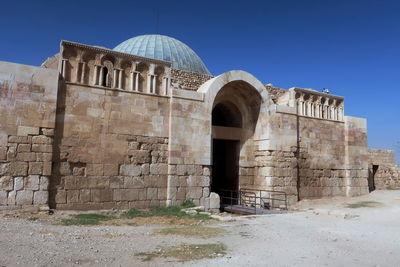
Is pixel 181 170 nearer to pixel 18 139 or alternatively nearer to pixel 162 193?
pixel 162 193

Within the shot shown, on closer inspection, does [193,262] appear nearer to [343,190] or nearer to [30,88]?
[30,88]

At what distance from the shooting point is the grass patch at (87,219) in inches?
306

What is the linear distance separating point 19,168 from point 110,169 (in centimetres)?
242

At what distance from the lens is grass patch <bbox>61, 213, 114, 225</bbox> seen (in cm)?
778

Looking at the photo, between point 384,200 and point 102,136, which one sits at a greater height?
point 102,136

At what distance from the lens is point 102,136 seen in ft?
31.9

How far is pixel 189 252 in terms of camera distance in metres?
5.32

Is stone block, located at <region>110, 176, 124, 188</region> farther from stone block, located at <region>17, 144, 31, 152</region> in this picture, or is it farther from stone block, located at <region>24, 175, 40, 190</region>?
stone block, located at <region>17, 144, 31, 152</region>

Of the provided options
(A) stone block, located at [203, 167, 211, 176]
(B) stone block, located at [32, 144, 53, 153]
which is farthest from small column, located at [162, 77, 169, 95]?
(B) stone block, located at [32, 144, 53, 153]

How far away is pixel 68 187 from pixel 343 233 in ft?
23.9

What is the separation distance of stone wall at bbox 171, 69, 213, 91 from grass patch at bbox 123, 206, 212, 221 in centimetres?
447

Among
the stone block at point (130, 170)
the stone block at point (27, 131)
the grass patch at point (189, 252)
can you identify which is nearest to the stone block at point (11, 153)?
the stone block at point (27, 131)

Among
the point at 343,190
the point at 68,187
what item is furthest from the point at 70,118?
the point at 343,190

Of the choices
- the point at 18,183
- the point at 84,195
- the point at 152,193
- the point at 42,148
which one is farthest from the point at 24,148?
the point at 152,193
